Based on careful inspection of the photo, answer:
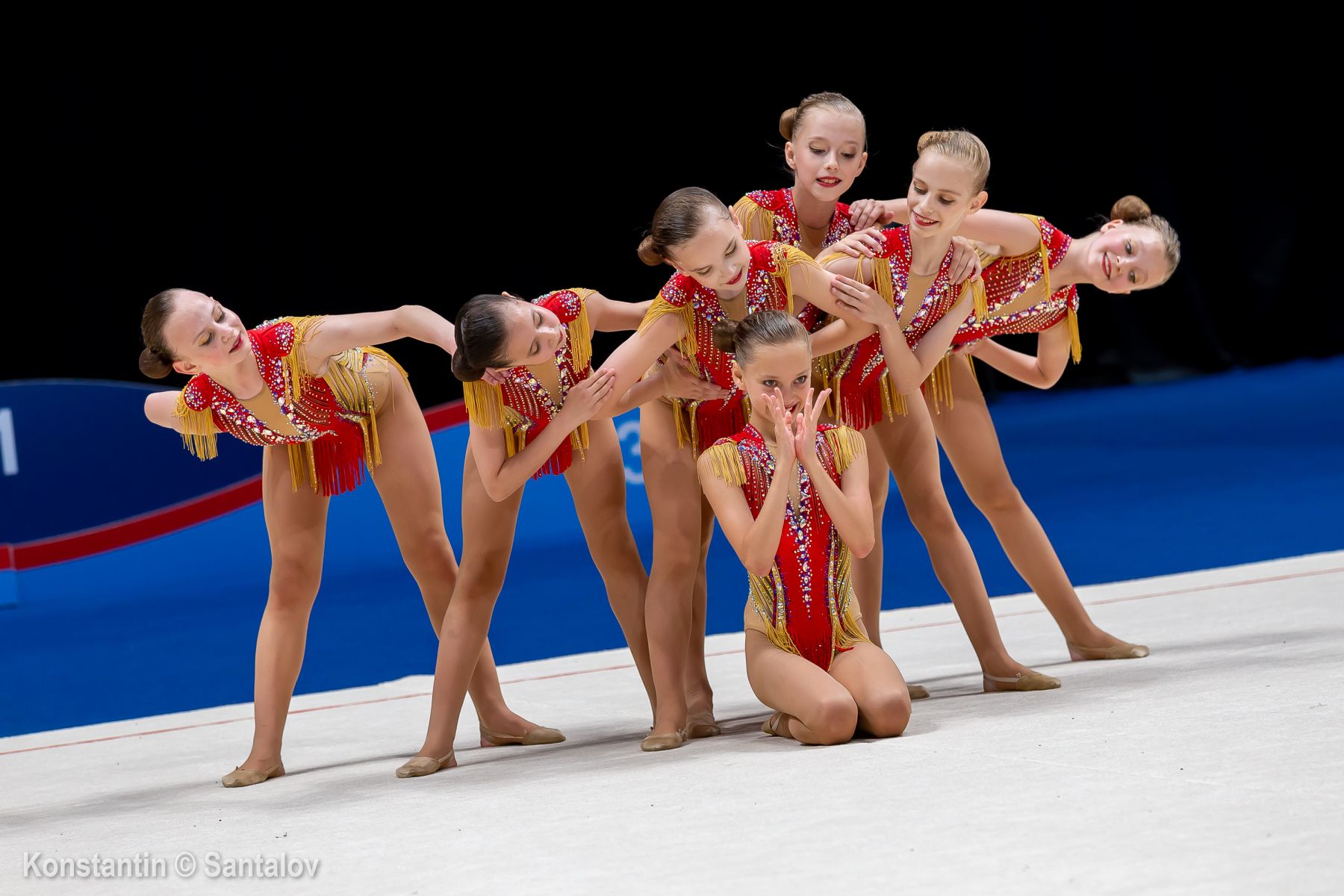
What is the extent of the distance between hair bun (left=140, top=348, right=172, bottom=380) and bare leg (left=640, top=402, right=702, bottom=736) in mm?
983

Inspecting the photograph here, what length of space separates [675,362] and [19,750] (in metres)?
1.92

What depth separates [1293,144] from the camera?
11250mm

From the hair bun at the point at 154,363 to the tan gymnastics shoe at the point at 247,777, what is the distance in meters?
0.83

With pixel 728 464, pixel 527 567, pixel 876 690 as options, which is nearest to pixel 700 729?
pixel 876 690

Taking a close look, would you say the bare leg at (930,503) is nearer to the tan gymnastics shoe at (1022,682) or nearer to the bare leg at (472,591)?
the tan gymnastics shoe at (1022,682)

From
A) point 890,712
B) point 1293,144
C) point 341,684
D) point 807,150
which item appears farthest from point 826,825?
point 1293,144

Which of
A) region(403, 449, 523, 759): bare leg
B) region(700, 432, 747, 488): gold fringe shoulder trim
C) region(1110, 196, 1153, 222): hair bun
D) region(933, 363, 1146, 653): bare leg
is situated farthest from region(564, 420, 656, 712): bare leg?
region(1110, 196, 1153, 222): hair bun

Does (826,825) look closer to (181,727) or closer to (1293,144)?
(181,727)

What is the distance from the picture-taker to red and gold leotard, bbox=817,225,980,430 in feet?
10.9

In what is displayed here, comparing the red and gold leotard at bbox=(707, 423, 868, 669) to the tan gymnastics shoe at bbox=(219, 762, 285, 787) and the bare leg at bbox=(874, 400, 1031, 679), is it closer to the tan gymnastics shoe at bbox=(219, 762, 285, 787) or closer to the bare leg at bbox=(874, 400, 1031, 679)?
the bare leg at bbox=(874, 400, 1031, 679)

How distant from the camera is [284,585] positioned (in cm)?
327

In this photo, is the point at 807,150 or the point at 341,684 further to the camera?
the point at 341,684

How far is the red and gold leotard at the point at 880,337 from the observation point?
3.33 meters

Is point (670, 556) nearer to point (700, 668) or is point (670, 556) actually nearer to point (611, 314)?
point (700, 668)
